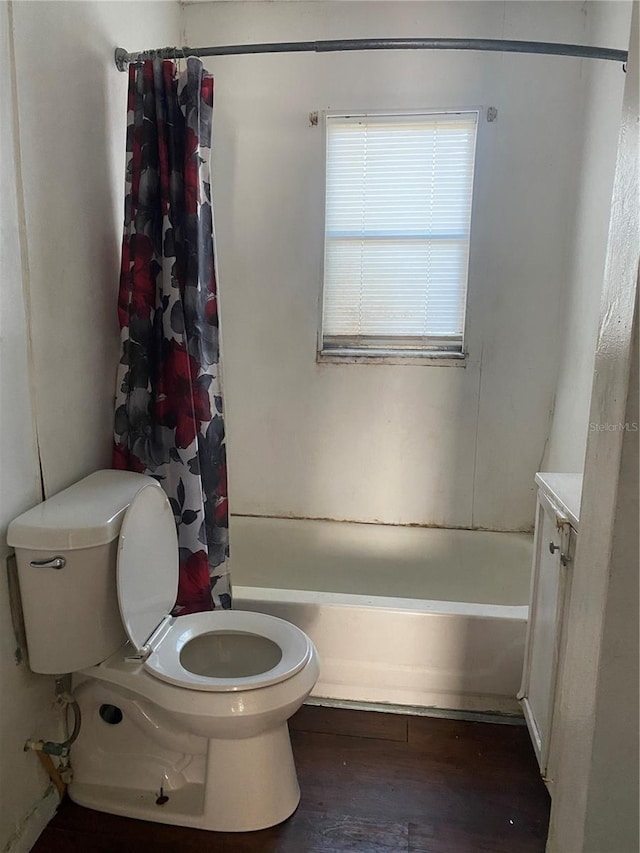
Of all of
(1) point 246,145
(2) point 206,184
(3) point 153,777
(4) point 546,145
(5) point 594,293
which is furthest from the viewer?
(1) point 246,145

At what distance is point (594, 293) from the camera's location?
1.90 metres

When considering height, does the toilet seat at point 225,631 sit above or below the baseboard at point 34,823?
above

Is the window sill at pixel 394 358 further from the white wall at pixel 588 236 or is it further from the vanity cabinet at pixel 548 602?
the vanity cabinet at pixel 548 602

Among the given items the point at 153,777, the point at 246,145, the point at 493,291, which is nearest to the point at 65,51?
the point at 246,145

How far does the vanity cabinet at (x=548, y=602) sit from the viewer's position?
4.40 feet

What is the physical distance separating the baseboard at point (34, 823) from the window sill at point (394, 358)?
1.75 metres

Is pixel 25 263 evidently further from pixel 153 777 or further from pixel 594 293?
pixel 594 293

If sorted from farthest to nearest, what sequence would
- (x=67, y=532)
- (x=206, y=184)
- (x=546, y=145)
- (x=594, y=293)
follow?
(x=546, y=145)
(x=594, y=293)
(x=206, y=184)
(x=67, y=532)

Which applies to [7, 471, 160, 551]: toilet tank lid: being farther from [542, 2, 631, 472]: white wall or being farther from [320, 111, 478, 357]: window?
[542, 2, 631, 472]: white wall

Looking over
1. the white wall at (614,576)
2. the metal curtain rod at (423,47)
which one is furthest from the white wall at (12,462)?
the white wall at (614,576)

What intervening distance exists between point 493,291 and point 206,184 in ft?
4.16

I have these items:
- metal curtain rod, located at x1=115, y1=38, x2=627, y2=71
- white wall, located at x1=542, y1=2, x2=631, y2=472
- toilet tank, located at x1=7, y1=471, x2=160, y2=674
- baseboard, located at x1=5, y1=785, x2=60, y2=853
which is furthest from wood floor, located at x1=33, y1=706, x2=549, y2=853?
metal curtain rod, located at x1=115, y1=38, x2=627, y2=71

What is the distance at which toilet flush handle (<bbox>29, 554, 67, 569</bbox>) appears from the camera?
48.2 inches
